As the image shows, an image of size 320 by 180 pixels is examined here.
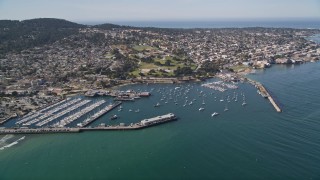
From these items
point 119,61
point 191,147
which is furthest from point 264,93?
point 119,61

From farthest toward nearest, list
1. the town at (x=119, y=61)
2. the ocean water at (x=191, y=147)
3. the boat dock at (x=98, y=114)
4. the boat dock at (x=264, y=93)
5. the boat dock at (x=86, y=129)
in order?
the town at (x=119, y=61)
the boat dock at (x=264, y=93)
the boat dock at (x=98, y=114)
the boat dock at (x=86, y=129)
the ocean water at (x=191, y=147)

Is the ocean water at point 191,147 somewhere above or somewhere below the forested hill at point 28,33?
below

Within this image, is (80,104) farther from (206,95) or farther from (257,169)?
(257,169)

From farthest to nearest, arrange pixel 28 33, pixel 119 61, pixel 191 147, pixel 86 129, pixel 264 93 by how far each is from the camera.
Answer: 1. pixel 28 33
2. pixel 119 61
3. pixel 264 93
4. pixel 86 129
5. pixel 191 147

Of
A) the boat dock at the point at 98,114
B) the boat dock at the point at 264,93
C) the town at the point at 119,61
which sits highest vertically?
the town at the point at 119,61

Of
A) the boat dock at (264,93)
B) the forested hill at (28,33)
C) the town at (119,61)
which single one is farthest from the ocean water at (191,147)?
the forested hill at (28,33)

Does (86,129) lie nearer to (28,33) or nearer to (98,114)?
(98,114)

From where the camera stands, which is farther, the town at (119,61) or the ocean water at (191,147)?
the town at (119,61)

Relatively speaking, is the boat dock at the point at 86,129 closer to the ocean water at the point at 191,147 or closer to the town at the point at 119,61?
the ocean water at the point at 191,147
